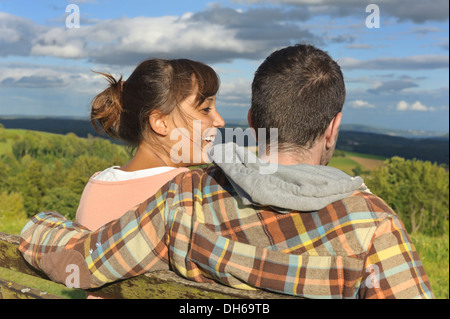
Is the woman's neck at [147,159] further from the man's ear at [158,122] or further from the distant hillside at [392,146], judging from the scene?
the distant hillside at [392,146]

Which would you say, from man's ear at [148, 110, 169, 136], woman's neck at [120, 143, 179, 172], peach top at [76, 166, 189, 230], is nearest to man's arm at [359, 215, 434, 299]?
peach top at [76, 166, 189, 230]

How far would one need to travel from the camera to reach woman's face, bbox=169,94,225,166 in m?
3.07

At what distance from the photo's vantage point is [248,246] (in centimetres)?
186

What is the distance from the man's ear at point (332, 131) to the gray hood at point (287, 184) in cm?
26

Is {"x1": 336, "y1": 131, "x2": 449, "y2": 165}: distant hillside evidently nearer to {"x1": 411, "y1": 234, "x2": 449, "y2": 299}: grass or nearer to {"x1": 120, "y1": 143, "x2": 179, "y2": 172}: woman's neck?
{"x1": 411, "y1": 234, "x2": 449, "y2": 299}: grass

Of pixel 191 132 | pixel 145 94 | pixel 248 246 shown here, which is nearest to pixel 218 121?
pixel 191 132

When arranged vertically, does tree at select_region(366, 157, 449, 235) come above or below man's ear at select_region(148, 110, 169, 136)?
below

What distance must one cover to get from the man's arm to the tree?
20.3m

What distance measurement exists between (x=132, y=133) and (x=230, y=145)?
51.1 inches

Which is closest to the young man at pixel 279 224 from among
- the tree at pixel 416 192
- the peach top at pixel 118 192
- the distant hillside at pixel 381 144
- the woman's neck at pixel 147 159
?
the peach top at pixel 118 192

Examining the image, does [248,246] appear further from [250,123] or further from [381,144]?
[381,144]

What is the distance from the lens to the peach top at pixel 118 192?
8.48 feet

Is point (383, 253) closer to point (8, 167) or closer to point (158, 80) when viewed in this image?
point (158, 80)

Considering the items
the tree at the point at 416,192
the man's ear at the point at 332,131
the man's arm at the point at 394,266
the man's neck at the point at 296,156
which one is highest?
the man's ear at the point at 332,131
